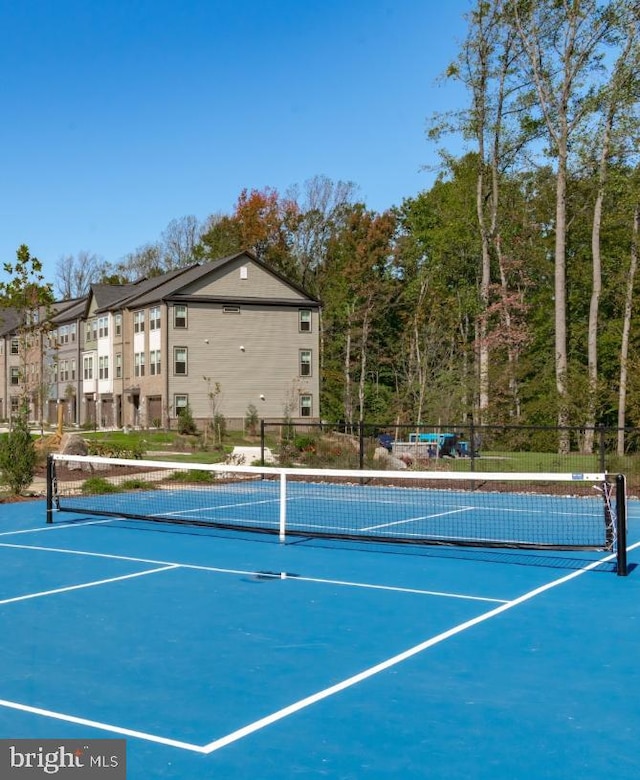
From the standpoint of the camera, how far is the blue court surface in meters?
5.94

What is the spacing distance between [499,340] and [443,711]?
37890mm

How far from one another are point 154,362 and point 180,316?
3682mm

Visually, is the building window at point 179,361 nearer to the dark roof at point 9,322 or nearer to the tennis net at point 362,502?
the tennis net at point 362,502

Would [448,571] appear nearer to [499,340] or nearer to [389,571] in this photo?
[389,571]

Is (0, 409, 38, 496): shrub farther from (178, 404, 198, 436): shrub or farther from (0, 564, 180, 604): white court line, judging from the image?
(178, 404, 198, 436): shrub

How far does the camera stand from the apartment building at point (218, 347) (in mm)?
57219

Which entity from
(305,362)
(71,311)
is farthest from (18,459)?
(71,311)

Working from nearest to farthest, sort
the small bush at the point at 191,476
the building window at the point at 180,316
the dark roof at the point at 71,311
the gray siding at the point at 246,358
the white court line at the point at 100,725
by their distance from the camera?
the white court line at the point at 100,725 < the small bush at the point at 191,476 < the building window at the point at 180,316 < the gray siding at the point at 246,358 < the dark roof at the point at 71,311

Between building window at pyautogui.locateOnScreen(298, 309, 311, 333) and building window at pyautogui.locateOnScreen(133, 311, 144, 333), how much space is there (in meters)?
10.3

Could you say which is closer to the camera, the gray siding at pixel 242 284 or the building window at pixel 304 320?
the gray siding at pixel 242 284

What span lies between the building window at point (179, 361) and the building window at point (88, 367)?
1602 centimetres

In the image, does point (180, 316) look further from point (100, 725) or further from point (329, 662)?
point (100, 725)

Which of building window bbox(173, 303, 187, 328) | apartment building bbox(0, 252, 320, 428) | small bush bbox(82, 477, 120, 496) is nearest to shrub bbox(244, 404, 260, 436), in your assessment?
apartment building bbox(0, 252, 320, 428)

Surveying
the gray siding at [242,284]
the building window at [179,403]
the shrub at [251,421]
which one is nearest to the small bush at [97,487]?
the shrub at [251,421]
